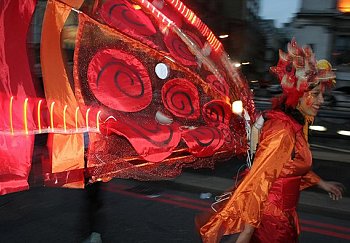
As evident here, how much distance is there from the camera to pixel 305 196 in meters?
5.80

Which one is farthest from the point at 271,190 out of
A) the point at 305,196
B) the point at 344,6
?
the point at 344,6

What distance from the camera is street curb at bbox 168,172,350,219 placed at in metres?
5.37

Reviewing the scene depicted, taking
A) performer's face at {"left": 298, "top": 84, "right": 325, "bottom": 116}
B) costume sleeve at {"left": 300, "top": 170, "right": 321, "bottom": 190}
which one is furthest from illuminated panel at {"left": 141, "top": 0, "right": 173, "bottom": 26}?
costume sleeve at {"left": 300, "top": 170, "right": 321, "bottom": 190}

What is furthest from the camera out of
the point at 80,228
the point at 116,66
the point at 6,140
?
the point at 80,228

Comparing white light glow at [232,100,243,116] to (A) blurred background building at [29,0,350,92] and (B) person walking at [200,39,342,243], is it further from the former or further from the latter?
(A) blurred background building at [29,0,350,92]

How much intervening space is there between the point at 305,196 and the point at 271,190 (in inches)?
144

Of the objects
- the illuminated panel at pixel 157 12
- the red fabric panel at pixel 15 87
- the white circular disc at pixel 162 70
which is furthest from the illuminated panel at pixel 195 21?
the red fabric panel at pixel 15 87

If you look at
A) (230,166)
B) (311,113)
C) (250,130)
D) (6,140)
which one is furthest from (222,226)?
(230,166)

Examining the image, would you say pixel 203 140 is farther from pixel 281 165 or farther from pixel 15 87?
pixel 15 87

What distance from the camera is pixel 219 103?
7.02ft

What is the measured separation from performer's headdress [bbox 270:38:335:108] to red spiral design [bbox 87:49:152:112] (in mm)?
883

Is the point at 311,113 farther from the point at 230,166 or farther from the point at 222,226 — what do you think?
the point at 230,166

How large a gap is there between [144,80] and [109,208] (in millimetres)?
3899

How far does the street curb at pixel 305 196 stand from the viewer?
211 inches
